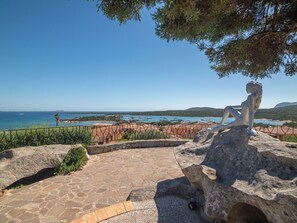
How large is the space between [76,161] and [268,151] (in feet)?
20.9

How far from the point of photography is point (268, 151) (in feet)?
9.07

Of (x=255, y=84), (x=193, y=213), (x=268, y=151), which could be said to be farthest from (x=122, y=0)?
(x=193, y=213)

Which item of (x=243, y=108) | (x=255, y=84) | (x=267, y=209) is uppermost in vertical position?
(x=255, y=84)

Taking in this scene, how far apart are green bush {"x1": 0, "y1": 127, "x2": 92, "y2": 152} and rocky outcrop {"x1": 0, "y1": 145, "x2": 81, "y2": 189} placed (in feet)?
5.47

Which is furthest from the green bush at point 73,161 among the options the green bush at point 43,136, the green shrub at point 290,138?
the green shrub at point 290,138

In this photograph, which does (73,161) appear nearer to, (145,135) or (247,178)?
(145,135)

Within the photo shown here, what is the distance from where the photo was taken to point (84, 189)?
5062 mm

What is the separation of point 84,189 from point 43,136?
4359 mm

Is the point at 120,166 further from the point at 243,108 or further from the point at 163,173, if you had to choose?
the point at 243,108

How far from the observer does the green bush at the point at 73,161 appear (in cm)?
628

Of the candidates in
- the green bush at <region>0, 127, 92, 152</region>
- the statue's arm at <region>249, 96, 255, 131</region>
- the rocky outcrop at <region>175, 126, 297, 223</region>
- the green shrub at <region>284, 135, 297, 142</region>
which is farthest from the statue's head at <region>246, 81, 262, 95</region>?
the green shrub at <region>284, 135, 297, 142</region>

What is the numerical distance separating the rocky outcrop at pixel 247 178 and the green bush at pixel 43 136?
6866 millimetres

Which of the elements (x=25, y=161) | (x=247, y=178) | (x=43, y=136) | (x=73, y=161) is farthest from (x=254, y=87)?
(x=43, y=136)

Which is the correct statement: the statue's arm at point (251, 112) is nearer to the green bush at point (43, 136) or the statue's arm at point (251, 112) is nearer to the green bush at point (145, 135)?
the green bush at point (43, 136)
